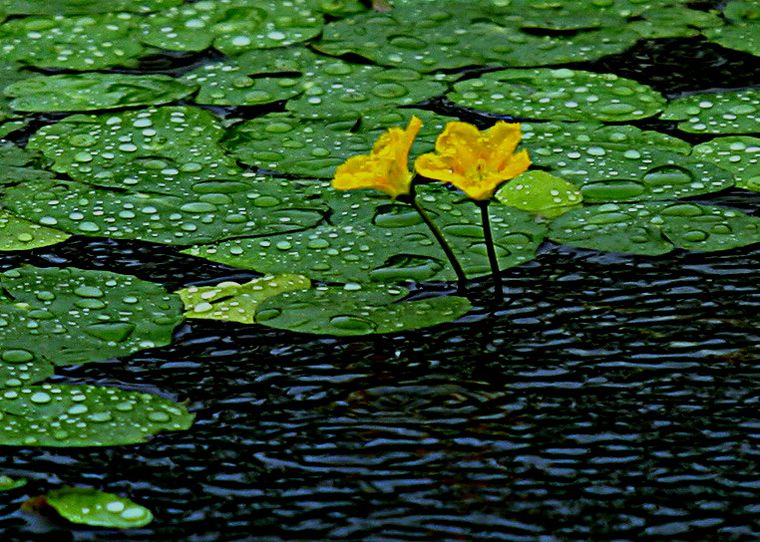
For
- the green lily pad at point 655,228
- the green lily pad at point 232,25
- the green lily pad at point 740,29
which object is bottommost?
the green lily pad at point 655,228

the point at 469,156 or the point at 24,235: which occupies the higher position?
the point at 469,156

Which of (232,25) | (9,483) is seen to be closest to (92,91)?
(232,25)

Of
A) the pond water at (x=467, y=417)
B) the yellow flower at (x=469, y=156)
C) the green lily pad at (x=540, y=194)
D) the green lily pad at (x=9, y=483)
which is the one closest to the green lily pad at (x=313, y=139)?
the green lily pad at (x=540, y=194)

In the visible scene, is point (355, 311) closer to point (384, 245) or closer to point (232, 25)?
point (384, 245)

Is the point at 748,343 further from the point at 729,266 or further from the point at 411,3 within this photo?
the point at 411,3

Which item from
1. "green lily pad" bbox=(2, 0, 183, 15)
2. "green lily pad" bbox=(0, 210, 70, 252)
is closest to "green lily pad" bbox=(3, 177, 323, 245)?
"green lily pad" bbox=(0, 210, 70, 252)

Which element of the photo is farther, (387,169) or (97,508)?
(387,169)

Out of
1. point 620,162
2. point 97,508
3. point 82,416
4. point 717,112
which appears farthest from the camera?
point 717,112

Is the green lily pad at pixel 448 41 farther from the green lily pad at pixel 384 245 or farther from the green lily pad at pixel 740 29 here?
the green lily pad at pixel 384 245
